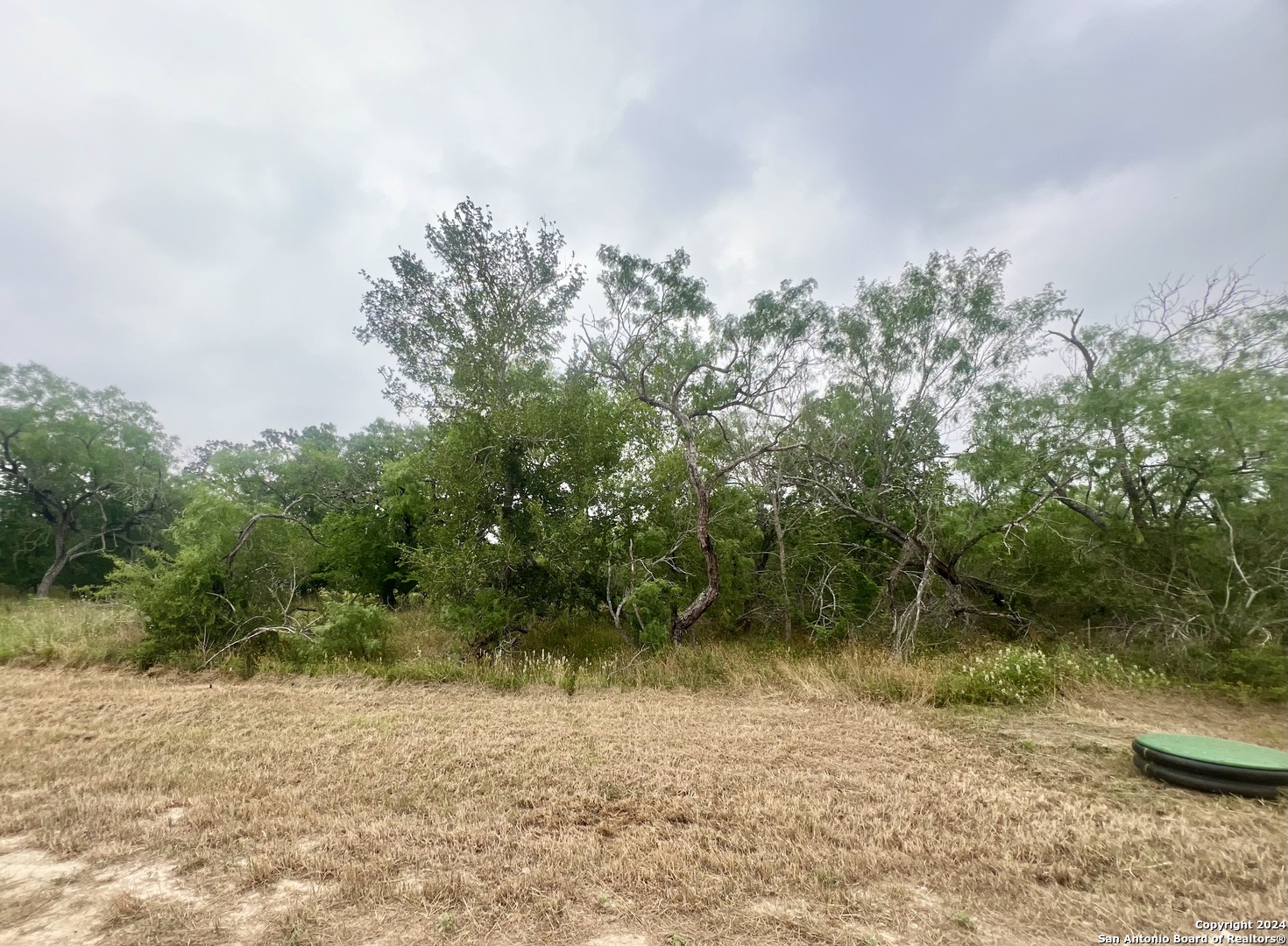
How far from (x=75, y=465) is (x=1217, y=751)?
1226 inches

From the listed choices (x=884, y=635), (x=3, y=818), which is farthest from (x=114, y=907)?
(x=884, y=635)

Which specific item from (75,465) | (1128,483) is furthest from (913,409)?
(75,465)

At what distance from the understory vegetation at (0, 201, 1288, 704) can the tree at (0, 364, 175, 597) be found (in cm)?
1323

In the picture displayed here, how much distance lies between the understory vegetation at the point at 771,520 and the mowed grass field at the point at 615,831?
7.32 feet

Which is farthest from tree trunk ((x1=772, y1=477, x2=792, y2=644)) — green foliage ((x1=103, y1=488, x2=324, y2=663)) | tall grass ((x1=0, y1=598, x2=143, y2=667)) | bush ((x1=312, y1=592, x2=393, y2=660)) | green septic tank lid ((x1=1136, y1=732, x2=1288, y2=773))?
tall grass ((x1=0, y1=598, x2=143, y2=667))

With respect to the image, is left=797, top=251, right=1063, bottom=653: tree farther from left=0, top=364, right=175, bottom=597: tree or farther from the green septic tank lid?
left=0, top=364, right=175, bottom=597: tree

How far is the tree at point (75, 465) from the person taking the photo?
19625 mm

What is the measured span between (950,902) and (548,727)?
3.80 m

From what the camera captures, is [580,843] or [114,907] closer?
[114,907]

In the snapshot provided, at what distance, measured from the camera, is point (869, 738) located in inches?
195

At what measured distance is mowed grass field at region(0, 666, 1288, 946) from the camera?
7.73 feet

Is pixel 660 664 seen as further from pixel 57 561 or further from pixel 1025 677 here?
pixel 57 561

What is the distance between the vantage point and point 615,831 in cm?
319

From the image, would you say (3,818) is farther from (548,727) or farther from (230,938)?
(548,727)
